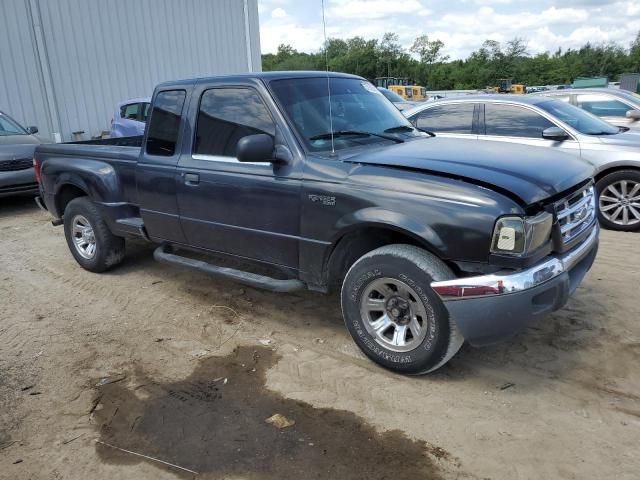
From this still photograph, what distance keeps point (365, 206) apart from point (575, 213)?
4.70 ft

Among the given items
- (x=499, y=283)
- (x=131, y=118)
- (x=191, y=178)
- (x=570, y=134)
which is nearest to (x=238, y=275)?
(x=191, y=178)

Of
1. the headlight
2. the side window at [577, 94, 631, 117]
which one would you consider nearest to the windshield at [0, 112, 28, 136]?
the headlight

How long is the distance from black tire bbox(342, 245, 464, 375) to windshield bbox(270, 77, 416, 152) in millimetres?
1013

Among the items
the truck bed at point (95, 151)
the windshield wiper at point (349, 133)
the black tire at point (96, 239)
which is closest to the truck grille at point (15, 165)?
the truck bed at point (95, 151)

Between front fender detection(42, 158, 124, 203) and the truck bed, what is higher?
the truck bed

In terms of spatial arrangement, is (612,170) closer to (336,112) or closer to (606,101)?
(606,101)

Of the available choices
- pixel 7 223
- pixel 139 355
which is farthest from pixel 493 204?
pixel 7 223

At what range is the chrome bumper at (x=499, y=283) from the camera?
9.75ft

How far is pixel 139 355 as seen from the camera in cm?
402

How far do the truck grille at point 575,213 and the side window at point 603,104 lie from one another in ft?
21.3

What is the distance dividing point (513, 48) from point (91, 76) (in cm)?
5526

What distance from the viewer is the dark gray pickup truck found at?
10.0ft

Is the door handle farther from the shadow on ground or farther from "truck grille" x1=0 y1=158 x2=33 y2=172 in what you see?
"truck grille" x1=0 y1=158 x2=33 y2=172

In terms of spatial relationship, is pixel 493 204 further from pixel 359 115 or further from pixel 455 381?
pixel 359 115
